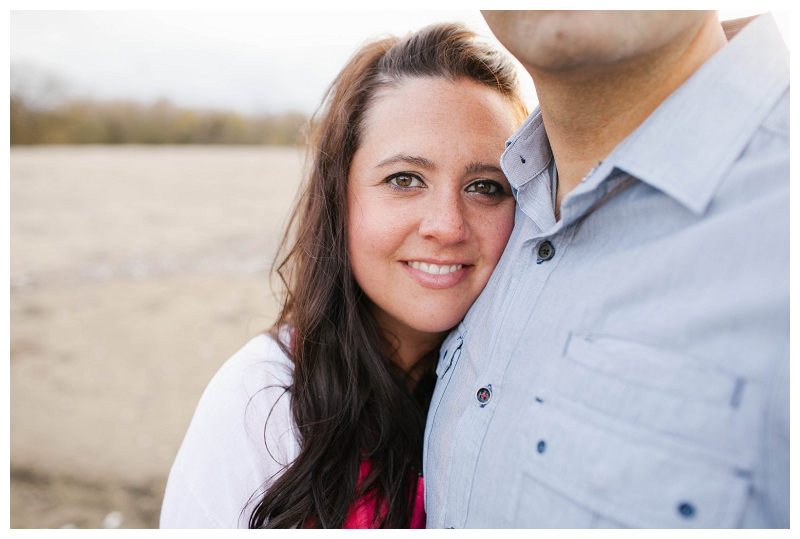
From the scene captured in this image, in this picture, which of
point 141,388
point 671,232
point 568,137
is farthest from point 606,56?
point 141,388

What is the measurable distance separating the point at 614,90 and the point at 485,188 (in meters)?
0.64

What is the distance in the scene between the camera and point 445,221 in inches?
65.0

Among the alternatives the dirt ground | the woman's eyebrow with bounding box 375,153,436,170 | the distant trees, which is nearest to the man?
the woman's eyebrow with bounding box 375,153,436,170

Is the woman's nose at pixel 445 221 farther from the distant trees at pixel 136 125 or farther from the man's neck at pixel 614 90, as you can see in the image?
the distant trees at pixel 136 125

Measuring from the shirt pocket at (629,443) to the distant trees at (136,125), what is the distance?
57.8 ft

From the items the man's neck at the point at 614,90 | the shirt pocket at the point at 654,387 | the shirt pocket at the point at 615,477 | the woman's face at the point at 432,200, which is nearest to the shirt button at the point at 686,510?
the shirt pocket at the point at 615,477

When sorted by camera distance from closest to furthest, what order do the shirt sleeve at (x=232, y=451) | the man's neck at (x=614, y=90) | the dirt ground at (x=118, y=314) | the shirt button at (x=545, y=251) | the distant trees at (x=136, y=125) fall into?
the man's neck at (x=614, y=90) → the shirt button at (x=545, y=251) → the shirt sleeve at (x=232, y=451) → the dirt ground at (x=118, y=314) → the distant trees at (x=136, y=125)

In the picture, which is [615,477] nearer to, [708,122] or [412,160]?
[708,122]

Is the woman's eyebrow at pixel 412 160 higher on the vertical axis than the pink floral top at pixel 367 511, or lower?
higher

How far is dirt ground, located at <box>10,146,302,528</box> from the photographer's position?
4160 mm

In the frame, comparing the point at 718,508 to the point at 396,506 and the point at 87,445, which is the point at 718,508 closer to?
the point at 396,506

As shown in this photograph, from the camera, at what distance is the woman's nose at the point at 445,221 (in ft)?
5.41

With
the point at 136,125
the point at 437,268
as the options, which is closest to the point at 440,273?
the point at 437,268

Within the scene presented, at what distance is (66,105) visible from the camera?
759 inches
